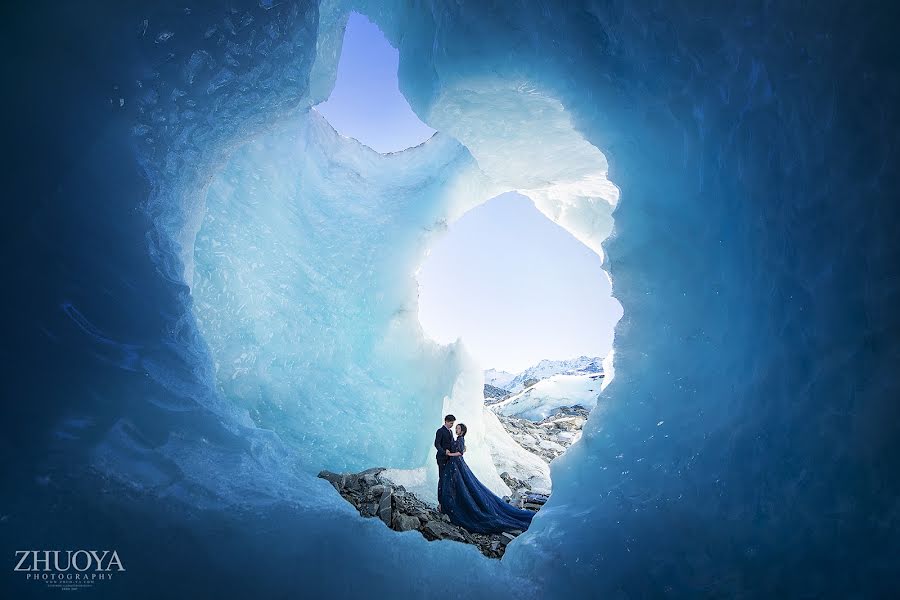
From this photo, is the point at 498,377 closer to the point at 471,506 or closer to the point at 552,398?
the point at 552,398

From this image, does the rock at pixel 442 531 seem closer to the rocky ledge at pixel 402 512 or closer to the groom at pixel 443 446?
the rocky ledge at pixel 402 512

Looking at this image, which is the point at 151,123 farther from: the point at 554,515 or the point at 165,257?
the point at 554,515

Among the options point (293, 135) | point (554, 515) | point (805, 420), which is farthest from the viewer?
point (293, 135)

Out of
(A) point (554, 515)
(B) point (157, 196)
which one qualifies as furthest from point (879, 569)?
(B) point (157, 196)

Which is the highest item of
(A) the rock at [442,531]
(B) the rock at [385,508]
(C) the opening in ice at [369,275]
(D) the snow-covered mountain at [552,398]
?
(D) the snow-covered mountain at [552,398]

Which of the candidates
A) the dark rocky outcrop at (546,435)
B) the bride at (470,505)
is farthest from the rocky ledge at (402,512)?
the dark rocky outcrop at (546,435)

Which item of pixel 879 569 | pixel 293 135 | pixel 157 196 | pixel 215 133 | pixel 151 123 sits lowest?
pixel 879 569

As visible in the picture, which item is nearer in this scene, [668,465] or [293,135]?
[668,465]
